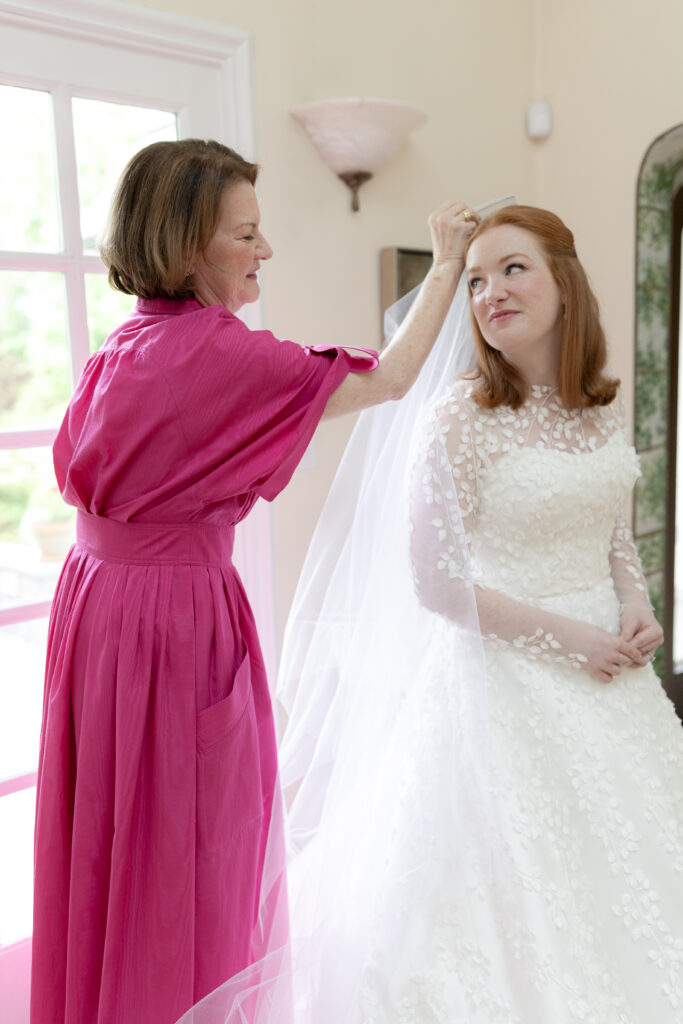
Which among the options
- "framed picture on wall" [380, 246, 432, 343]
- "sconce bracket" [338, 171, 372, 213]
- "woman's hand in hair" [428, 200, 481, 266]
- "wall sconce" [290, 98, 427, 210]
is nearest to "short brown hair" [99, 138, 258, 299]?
"woman's hand in hair" [428, 200, 481, 266]

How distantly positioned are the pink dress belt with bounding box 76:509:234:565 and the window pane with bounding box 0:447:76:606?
504mm

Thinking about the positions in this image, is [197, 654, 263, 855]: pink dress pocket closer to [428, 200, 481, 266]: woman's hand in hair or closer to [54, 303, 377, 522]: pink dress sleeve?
[54, 303, 377, 522]: pink dress sleeve

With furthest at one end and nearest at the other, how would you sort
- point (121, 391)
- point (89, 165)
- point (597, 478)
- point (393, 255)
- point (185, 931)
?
1. point (393, 255)
2. point (89, 165)
3. point (597, 478)
4. point (185, 931)
5. point (121, 391)

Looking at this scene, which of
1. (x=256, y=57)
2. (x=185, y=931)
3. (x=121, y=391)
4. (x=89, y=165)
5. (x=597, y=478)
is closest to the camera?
(x=121, y=391)

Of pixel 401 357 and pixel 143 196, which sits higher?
pixel 143 196

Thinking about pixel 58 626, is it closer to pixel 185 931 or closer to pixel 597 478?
pixel 185 931

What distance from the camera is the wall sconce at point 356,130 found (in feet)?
6.75

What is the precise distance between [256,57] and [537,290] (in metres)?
0.92

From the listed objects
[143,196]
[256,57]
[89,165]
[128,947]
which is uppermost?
[256,57]

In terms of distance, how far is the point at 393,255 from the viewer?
2.32 m

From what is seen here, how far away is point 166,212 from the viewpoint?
1.31 m

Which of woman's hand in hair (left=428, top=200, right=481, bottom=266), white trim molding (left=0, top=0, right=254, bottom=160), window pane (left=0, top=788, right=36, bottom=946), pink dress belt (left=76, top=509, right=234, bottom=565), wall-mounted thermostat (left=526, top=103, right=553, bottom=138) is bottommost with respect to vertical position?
window pane (left=0, top=788, right=36, bottom=946)

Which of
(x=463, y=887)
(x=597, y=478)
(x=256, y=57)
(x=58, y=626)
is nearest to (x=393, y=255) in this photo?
(x=256, y=57)

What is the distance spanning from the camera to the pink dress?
130 cm
